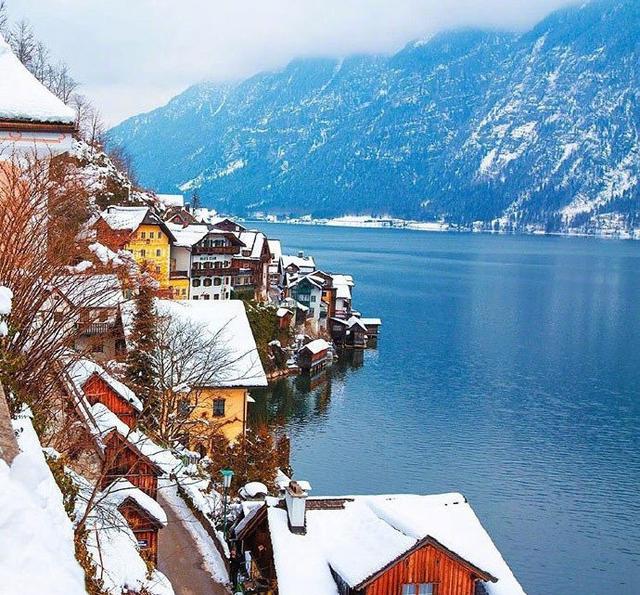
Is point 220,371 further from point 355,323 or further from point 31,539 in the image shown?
point 355,323

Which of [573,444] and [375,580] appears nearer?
[375,580]

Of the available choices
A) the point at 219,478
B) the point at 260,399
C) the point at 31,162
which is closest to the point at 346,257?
the point at 260,399

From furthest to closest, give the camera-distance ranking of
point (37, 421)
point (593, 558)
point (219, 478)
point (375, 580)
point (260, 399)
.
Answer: point (260, 399) < point (593, 558) < point (219, 478) < point (375, 580) < point (37, 421)

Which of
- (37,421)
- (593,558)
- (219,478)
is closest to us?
(37,421)

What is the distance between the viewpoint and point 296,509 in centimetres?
1492

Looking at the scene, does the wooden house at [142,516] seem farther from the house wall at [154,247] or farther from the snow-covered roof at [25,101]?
the house wall at [154,247]

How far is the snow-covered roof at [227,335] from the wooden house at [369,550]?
996 cm

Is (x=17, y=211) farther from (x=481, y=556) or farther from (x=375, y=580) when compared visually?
(x=481, y=556)

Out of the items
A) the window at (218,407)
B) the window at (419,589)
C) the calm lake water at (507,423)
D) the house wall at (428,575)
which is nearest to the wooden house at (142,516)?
the house wall at (428,575)

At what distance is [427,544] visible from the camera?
46.0ft

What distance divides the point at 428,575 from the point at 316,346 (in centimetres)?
4000

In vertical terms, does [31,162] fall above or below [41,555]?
above

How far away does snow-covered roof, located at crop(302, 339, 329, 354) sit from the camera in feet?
174

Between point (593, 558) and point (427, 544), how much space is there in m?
15.0
